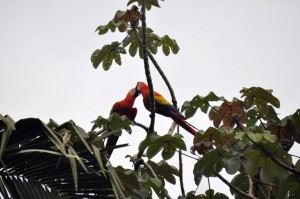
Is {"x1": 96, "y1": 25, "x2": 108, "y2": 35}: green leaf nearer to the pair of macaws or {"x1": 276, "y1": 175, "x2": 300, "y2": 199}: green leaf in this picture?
the pair of macaws

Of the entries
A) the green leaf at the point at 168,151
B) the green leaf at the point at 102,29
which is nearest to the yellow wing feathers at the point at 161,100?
the green leaf at the point at 102,29

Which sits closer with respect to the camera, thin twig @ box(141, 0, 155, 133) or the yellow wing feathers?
thin twig @ box(141, 0, 155, 133)

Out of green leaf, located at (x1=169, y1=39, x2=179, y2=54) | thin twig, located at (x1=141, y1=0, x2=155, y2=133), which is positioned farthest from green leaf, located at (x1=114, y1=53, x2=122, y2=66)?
thin twig, located at (x1=141, y1=0, x2=155, y2=133)

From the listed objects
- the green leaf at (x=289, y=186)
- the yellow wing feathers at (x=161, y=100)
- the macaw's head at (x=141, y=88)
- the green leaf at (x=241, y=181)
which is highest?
the macaw's head at (x=141, y=88)

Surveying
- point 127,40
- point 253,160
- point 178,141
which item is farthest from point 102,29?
point 253,160

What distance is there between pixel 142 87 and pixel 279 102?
212 centimetres

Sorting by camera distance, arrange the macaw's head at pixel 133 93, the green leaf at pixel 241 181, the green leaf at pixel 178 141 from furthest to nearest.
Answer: the macaw's head at pixel 133 93 → the green leaf at pixel 241 181 → the green leaf at pixel 178 141

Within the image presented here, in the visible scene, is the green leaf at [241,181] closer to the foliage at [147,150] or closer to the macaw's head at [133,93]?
the foliage at [147,150]

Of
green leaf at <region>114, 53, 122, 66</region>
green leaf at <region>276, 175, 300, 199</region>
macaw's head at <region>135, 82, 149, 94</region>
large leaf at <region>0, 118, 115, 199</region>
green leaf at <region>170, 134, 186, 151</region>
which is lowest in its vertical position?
large leaf at <region>0, 118, 115, 199</region>

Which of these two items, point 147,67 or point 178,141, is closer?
A: point 178,141

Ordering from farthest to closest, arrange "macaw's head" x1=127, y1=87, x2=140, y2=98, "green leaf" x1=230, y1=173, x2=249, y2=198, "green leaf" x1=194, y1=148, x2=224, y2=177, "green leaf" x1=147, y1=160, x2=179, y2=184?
"macaw's head" x1=127, y1=87, x2=140, y2=98 → "green leaf" x1=147, y1=160, x2=179, y2=184 → "green leaf" x1=230, y1=173, x2=249, y2=198 → "green leaf" x1=194, y1=148, x2=224, y2=177

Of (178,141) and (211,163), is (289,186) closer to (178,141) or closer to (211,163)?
(211,163)

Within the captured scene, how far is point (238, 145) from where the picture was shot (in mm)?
2393

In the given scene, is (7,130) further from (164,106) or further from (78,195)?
(164,106)
